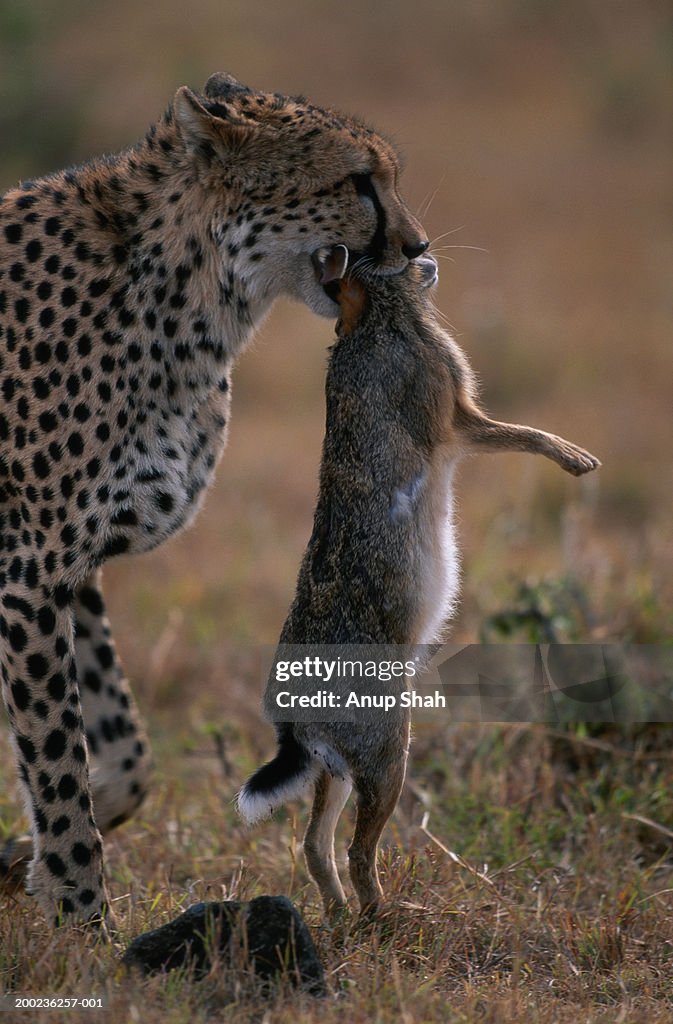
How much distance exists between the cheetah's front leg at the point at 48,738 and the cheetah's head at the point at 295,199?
0.92 m

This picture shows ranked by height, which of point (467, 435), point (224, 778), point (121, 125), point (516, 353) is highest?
point (121, 125)

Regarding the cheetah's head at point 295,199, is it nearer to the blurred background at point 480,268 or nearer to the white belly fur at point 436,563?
the blurred background at point 480,268

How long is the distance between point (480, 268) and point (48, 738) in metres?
8.22

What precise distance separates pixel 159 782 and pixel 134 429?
1487mm

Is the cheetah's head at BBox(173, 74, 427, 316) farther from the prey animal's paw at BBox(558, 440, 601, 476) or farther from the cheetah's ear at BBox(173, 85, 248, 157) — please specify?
the prey animal's paw at BBox(558, 440, 601, 476)

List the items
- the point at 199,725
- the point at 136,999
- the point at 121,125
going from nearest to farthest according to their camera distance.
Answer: the point at 136,999 < the point at 199,725 < the point at 121,125

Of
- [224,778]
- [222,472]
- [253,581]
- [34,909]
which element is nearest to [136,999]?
[34,909]

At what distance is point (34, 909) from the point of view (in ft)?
11.7

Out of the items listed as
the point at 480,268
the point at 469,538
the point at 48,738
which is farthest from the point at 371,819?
the point at 480,268

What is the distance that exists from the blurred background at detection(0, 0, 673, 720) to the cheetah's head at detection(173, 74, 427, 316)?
0.45 metres

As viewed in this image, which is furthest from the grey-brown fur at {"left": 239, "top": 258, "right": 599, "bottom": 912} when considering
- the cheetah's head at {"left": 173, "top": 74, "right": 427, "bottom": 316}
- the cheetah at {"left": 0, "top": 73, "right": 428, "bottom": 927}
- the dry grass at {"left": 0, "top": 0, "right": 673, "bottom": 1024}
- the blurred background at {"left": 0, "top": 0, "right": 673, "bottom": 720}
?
the blurred background at {"left": 0, "top": 0, "right": 673, "bottom": 720}

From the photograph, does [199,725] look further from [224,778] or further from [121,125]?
[121,125]

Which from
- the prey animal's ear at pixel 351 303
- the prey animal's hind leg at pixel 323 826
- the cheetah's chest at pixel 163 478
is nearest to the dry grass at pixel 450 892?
the prey animal's hind leg at pixel 323 826

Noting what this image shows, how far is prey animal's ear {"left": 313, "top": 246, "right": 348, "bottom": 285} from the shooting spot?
3.56 meters
